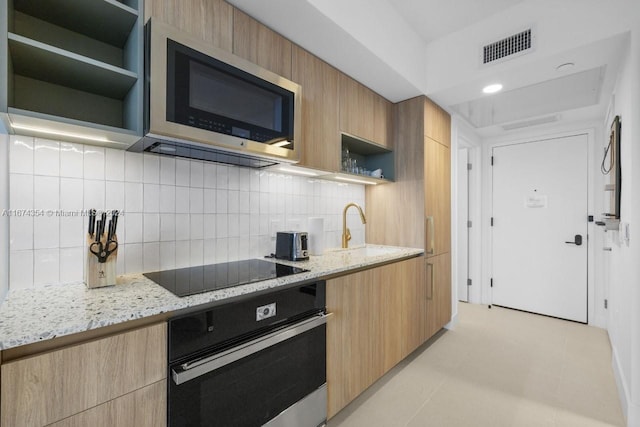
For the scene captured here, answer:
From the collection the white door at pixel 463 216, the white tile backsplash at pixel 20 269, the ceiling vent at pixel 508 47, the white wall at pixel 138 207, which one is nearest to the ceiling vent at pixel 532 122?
the white door at pixel 463 216

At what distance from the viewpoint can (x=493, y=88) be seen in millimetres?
2430

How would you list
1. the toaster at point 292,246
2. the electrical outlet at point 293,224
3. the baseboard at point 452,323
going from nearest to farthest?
the toaster at point 292,246
the electrical outlet at point 293,224
the baseboard at point 452,323

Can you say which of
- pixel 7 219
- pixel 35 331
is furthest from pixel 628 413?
pixel 7 219

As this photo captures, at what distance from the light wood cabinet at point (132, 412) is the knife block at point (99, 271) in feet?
1.54

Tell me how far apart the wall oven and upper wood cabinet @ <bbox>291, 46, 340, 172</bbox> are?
33.9 inches

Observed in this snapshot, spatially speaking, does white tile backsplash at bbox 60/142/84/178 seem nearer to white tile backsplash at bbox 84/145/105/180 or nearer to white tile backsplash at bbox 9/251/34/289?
white tile backsplash at bbox 84/145/105/180

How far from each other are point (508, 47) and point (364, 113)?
3.58 feet

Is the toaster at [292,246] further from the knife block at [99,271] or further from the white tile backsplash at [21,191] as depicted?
the white tile backsplash at [21,191]

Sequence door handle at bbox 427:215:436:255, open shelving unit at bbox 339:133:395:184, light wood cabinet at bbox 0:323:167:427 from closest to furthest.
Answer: light wood cabinet at bbox 0:323:167:427, open shelving unit at bbox 339:133:395:184, door handle at bbox 427:215:436:255

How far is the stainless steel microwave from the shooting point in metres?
1.19

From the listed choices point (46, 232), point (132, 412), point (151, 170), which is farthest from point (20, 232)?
point (132, 412)

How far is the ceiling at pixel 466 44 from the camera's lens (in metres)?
1.73

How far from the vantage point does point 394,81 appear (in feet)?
7.76

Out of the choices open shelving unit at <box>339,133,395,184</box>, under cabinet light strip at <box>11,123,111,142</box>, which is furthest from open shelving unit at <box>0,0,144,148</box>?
open shelving unit at <box>339,133,395,184</box>
